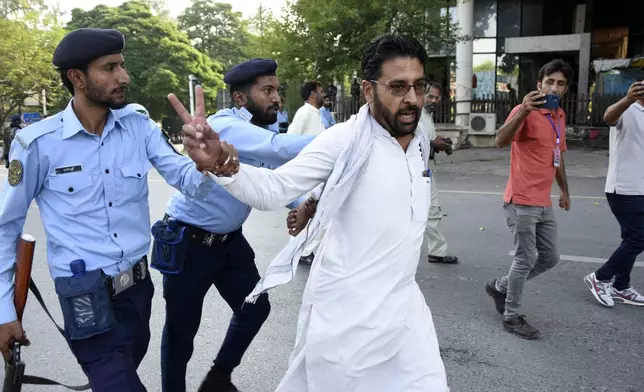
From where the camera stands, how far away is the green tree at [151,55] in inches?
1310

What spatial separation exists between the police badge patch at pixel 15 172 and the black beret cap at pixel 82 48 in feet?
1.43

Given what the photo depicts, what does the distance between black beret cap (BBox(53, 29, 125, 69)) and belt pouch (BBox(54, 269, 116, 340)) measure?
2.78 feet

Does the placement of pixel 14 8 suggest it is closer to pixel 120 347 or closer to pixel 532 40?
pixel 532 40

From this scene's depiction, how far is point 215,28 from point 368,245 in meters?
50.3

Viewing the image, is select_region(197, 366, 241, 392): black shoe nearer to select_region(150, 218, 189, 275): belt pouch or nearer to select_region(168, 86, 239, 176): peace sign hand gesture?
select_region(150, 218, 189, 275): belt pouch

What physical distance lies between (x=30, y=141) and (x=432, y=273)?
406 centimetres

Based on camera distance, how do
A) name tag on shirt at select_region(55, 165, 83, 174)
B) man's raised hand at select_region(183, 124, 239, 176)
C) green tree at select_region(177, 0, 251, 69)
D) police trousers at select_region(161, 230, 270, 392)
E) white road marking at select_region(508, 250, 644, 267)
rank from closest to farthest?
man's raised hand at select_region(183, 124, 239, 176) < name tag on shirt at select_region(55, 165, 83, 174) < police trousers at select_region(161, 230, 270, 392) < white road marking at select_region(508, 250, 644, 267) < green tree at select_region(177, 0, 251, 69)

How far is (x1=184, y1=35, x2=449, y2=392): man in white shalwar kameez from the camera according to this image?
2059mm

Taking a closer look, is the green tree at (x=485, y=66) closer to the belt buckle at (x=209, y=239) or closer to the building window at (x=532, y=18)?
the building window at (x=532, y=18)

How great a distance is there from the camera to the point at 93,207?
2.33 metres

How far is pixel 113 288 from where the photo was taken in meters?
2.33

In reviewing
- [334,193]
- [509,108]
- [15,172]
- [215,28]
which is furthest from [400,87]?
[215,28]

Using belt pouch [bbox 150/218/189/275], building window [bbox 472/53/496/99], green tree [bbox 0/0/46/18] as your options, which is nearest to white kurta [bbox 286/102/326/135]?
belt pouch [bbox 150/218/189/275]

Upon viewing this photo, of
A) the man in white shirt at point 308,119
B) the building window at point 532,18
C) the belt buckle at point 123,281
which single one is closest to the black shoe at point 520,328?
the belt buckle at point 123,281
